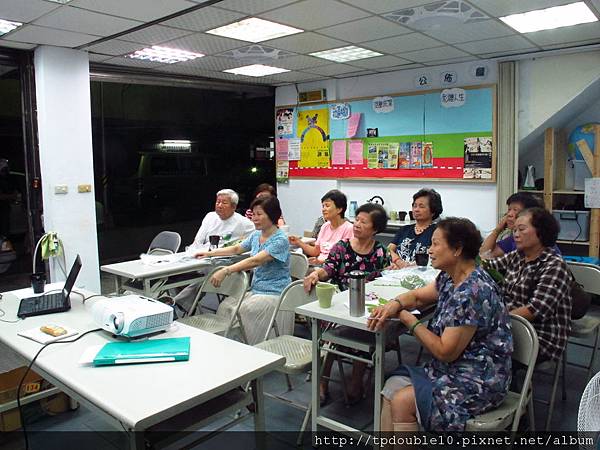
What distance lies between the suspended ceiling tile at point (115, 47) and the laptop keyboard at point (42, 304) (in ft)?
8.54

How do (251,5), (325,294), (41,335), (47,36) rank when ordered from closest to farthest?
(41,335) < (325,294) < (251,5) < (47,36)

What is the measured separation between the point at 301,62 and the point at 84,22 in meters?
2.34

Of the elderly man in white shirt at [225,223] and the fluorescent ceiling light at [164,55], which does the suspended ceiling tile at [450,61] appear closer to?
the fluorescent ceiling light at [164,55]

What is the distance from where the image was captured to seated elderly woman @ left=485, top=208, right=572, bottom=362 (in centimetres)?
245

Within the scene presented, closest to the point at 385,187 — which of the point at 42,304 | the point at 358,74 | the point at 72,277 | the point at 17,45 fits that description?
the point at 358,74

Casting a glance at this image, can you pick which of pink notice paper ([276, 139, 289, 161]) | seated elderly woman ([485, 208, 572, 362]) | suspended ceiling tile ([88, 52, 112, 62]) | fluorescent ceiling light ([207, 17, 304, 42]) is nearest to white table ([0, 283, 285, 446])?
seated elderly woman ([485, 208, 572, 362])

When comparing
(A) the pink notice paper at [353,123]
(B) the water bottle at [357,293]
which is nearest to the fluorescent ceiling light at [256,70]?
(A) the pink notice paper at [353,123]

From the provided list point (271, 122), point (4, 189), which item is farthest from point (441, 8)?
point (4, 189)

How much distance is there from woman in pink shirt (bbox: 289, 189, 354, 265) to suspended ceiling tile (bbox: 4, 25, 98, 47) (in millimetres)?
2478

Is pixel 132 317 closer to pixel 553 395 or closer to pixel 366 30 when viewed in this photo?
pixel 553 395

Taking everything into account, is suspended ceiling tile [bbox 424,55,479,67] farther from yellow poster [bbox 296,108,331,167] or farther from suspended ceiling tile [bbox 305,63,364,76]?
yellow poster [bbox 296,108,331,167]

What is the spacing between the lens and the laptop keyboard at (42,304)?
2.48 metres

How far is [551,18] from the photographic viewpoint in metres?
3.82

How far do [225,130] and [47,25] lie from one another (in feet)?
14.4
